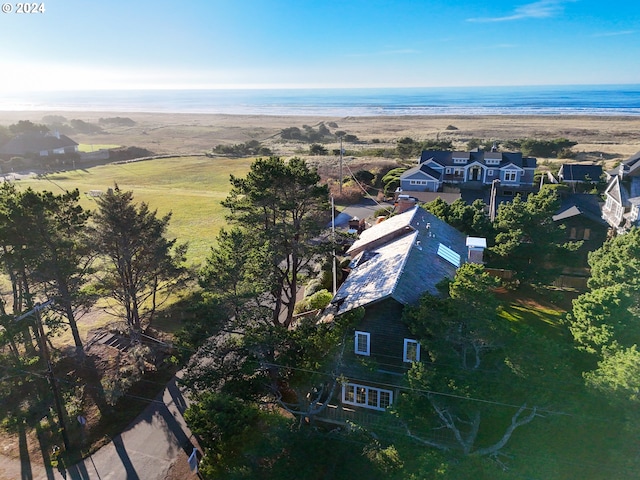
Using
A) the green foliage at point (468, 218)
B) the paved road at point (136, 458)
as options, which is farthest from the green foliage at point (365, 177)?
the paved road at point (136, 458)

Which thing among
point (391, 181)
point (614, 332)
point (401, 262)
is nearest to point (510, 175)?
point (391, 181)

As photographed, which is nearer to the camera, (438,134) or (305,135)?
(438,134)

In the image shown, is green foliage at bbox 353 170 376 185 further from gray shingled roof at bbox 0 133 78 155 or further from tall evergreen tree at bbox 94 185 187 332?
gray shingled roof at bbox 0 133 78 155

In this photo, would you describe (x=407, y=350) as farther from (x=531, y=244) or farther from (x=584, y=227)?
(x=584, y=227)

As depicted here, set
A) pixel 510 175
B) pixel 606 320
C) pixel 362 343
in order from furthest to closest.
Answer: pixel 510 175, pixel 362 343, pixel 606 320

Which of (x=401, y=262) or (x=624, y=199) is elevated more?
(x=624, y=199)

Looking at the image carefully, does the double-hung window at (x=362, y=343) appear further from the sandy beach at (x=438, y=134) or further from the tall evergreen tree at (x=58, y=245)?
the sandy beach at (x=438, y=134)

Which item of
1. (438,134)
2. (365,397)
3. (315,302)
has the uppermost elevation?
(438,134)
